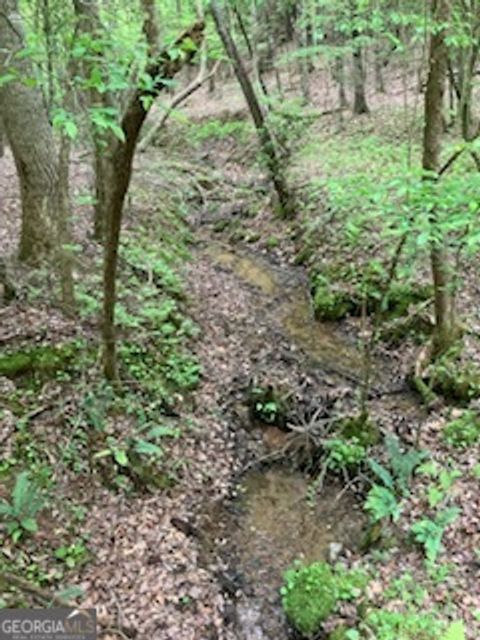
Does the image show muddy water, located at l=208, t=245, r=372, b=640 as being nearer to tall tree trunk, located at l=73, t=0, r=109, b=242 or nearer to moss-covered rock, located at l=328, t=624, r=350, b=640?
moss-covered rock, located at l=328, t=624, r=350, b=640

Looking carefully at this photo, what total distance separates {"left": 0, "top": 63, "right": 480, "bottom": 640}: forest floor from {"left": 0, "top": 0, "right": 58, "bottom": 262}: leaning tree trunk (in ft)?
1.94

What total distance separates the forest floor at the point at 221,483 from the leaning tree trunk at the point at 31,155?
590 mm

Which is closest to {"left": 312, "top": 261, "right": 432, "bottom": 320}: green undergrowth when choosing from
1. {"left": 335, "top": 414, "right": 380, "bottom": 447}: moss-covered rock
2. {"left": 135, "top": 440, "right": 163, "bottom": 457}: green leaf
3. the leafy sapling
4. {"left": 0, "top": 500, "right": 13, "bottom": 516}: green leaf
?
{"left": 335, "top": 414, "right": 380, "bottom": 447}: moss-covered rock

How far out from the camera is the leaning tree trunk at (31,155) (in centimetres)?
726

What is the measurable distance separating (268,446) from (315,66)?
24540 mm

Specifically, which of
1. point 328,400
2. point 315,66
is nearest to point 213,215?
point 328,400

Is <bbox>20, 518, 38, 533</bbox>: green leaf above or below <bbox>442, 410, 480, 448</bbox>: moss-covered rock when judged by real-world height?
above

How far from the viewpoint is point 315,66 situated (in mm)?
27094

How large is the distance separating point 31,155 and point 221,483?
5116 millimetres

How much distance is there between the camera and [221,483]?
6859mm

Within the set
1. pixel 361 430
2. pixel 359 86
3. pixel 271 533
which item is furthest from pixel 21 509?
pixel 359 86

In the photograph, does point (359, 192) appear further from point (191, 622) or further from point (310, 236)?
point (310, 236)

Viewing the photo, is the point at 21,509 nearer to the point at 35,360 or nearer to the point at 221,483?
the point at 35,360

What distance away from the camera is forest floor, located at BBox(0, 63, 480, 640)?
16.6 ft
